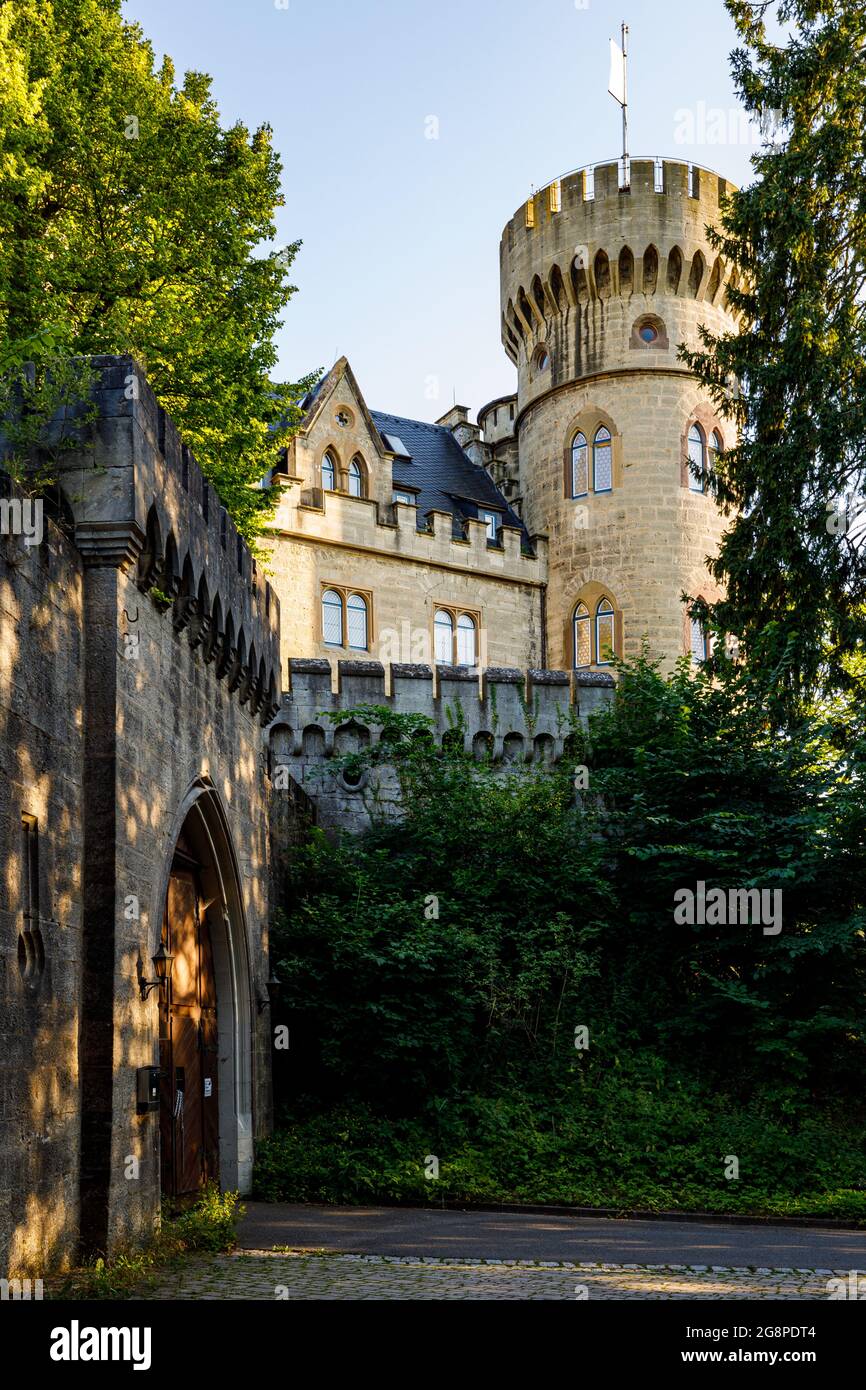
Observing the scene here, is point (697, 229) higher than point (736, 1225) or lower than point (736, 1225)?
higher

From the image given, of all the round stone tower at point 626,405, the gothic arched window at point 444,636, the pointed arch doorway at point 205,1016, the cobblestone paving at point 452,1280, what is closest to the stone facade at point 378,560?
the gothic arched window at point 444,636

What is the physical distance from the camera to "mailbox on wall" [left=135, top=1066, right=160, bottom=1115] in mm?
8711

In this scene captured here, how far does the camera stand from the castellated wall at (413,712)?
1930 centimetres

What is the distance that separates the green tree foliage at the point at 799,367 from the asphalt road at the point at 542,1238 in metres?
7.90

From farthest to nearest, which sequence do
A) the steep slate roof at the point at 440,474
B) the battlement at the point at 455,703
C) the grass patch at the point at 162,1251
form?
1. the steep slate roof at the point at 440,474
2. the battlement at the point at 455,703
3. the grass patch at the point at 162,1251

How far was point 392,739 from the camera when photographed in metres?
19.5

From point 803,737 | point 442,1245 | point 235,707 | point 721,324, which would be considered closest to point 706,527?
point 721,324

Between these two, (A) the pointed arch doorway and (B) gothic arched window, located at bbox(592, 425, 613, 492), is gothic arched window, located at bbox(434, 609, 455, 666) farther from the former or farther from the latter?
(A) the pointed arch doorway

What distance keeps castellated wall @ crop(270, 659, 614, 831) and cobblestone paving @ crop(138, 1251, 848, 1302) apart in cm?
1008

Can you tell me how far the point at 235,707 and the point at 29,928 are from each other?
5622 millimetres

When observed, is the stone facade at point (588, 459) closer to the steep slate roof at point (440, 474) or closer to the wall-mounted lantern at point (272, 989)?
the steep slate roof at point (440, 474)

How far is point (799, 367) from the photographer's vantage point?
18625 millimetres

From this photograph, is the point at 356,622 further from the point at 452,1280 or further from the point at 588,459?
the point at 452,1280

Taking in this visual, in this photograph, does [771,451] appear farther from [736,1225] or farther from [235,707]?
[736,1225]
